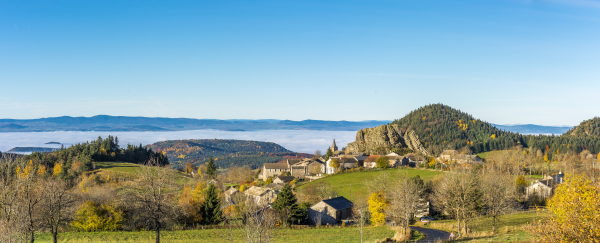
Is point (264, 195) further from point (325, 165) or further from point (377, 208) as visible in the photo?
point (325, 165)

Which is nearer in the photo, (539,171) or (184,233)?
(184,233)

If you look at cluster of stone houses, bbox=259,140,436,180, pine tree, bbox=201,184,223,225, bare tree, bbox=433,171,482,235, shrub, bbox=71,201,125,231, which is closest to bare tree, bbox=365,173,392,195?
bare tree, bbox=433,171,482,235

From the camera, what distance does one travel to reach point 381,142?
138750 mm

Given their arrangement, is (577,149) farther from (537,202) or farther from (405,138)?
(537,202)

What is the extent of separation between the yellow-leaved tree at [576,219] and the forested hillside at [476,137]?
13845 centimetres

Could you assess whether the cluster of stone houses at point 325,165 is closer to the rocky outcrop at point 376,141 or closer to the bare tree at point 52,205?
the rocky outcrop at point 376,141

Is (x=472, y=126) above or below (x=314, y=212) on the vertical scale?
above

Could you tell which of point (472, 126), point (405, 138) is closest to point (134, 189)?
point (405, 138)

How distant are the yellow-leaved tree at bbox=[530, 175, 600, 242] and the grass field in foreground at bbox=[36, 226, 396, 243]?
21.2m

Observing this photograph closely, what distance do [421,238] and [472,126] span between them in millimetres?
175759

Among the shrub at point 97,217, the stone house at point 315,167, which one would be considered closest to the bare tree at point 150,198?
the shrub at point 97,217

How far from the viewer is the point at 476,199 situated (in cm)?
3472

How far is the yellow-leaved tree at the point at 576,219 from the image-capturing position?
1249 centimetres

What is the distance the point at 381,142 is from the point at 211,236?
107543 millimetres
